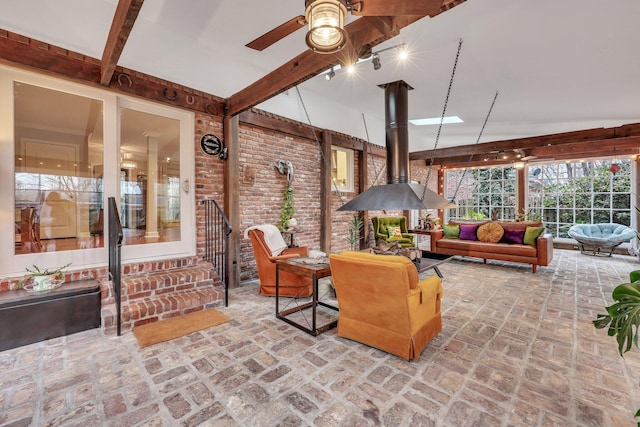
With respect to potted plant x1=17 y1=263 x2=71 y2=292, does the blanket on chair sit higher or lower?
higher

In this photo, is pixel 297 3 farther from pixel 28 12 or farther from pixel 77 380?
pixel 77 380

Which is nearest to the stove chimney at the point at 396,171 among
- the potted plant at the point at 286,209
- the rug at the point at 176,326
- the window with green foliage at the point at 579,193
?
the potted plant at the point at 286,209

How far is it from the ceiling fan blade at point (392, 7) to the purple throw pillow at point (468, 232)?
5459 millimetres

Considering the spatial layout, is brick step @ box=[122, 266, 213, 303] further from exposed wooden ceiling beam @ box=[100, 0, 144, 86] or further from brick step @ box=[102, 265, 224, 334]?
exposed wooden ceiling beam @ box=[100, 0, 144, 86]

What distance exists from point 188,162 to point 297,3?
2.35 meters

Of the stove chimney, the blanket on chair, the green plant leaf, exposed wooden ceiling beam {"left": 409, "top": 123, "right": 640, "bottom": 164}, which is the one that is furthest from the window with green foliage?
the blanket on chair

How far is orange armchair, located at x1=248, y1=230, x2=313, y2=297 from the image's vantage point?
3.59m

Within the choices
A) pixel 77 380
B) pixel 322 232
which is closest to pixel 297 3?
pixel 77 380

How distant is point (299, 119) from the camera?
17.0 ft

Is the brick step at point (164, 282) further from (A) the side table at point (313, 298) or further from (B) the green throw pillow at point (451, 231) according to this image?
(B) the green throw pillow at point (451, 231)

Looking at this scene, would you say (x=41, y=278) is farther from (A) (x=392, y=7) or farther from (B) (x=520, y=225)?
(B) (x=520, y=225)

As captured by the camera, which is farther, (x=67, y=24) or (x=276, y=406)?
(x=67, y=24)

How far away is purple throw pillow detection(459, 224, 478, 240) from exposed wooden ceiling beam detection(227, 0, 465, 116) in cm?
498

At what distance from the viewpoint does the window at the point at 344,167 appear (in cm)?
647
